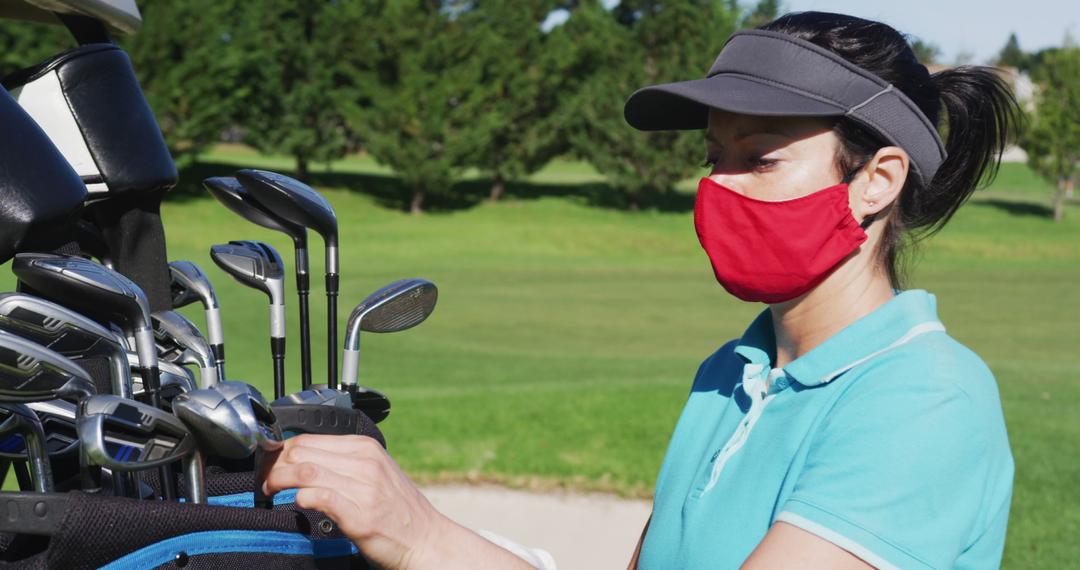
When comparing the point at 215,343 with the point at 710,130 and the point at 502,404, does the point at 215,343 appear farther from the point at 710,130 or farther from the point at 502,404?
the point at 502,404

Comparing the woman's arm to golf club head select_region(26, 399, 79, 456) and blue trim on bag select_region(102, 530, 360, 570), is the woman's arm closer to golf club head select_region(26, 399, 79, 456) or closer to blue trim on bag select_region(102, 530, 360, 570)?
blue trim on bag select_region(102, 530, 360, 570)

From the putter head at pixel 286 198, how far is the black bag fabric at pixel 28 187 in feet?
1.43

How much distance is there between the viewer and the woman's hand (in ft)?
3.85

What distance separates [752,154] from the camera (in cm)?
171

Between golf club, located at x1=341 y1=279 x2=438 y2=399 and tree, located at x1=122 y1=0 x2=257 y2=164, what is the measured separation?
28.7 m

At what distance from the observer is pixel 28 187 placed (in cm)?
132

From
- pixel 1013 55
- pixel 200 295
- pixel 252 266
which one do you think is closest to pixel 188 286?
pixel 200 295

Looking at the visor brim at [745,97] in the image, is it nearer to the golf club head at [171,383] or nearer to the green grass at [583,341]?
the golf club head at [171,383]

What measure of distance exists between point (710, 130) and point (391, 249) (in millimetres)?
21358

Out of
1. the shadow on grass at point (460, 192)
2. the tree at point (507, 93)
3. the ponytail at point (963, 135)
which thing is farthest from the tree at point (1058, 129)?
the ponytail at point (963, 135)

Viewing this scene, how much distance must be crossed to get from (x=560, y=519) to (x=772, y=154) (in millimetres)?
3028

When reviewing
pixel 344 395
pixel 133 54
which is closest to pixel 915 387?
pixel 344 395

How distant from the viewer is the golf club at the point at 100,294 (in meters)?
1.33

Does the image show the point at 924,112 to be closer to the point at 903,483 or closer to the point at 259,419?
the point at 903,483
